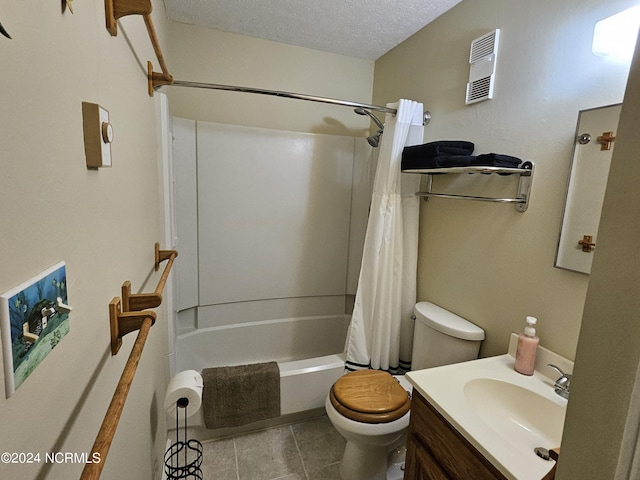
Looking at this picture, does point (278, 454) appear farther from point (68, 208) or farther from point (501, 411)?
point (68, 208)

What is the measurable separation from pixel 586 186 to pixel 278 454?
1.97 metres

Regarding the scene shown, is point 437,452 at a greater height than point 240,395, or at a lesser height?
greater

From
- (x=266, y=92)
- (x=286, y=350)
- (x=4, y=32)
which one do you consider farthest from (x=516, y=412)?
(x=266, y=92)

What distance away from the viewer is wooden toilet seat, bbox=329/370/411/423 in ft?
4.64

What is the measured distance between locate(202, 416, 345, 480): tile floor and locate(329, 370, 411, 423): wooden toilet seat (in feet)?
1.71

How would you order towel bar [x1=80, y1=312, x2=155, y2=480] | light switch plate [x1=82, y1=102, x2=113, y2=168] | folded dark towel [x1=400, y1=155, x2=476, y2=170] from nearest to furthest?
towel bar [x1=80, y1=312, x2=155, y2=480], light switch plate [x1=82, y1=102, x2=113, y2=168], folded dark towel [x1=400, y1=155, x2=476, y2=170]

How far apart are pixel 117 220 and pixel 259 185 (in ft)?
5.00

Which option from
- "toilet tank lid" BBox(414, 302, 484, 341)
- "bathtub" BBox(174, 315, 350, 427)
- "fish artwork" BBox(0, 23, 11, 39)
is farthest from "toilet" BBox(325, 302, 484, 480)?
"fish artwork" BBox(0, 23, 11, 39)

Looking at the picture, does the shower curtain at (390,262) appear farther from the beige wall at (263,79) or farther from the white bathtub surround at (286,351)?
the beige wall at (263,79)

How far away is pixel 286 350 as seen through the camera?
254 centimetres

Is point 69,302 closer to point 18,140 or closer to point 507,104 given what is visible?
point 18,140

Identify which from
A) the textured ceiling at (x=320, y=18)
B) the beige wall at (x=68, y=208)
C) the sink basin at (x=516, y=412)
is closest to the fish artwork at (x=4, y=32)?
the beige wall at (x=68, y=208)

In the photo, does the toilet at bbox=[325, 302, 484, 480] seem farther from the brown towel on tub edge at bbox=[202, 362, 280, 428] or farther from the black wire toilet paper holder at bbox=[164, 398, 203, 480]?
the black wire toilet paper holder at bbox=[164, 398, 203, 480]

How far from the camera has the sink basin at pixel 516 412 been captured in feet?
3.47
